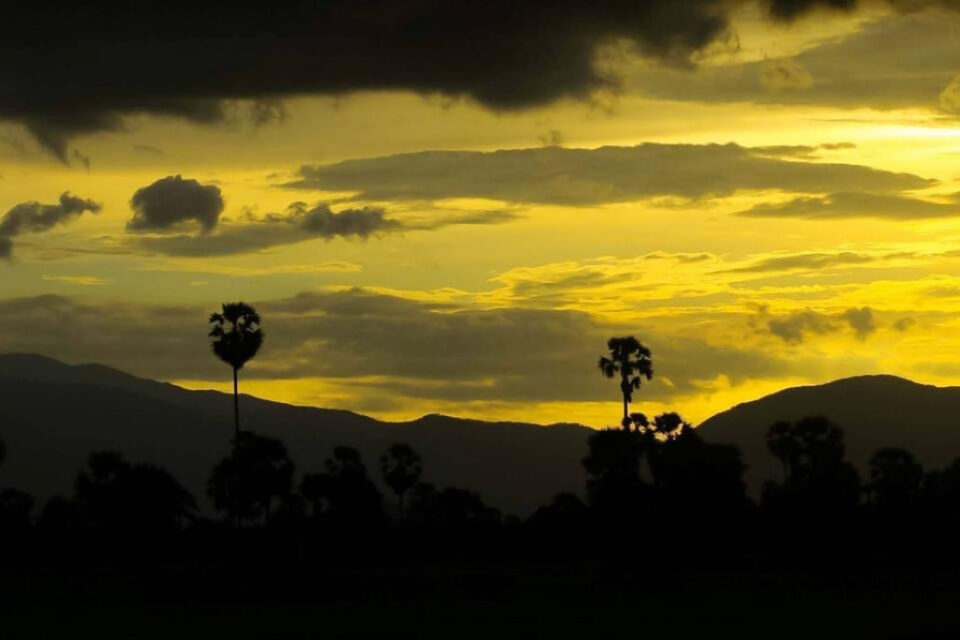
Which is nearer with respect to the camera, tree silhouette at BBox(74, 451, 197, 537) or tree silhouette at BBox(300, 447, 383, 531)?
tree silhouette at BBox(74, 451, 197, 537)

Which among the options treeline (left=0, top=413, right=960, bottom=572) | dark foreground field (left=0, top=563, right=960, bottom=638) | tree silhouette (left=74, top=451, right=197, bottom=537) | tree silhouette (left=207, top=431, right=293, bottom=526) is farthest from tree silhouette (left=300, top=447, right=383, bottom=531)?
dark foreground field (left=0, top=563, right=960, bottom=638)

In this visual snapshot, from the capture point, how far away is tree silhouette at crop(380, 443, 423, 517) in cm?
14150

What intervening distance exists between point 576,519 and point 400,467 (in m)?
29.5

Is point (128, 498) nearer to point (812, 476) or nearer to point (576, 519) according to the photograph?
point (576, 519)

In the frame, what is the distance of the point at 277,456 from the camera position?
4407 inches

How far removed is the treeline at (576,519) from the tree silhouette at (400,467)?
12636mm

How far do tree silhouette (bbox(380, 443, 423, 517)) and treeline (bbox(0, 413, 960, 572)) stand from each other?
12.6m

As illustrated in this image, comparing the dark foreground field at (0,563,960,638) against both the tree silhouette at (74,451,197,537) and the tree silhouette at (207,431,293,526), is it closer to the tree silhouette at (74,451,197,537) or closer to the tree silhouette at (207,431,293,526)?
the tree silhouette at (74,451,197,537)

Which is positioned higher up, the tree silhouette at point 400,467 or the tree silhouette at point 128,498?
the tree silhouette at point 400,467

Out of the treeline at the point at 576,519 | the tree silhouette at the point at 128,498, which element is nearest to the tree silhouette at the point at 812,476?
the treeline at the point at 576,519

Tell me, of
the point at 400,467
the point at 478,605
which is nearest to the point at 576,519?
the point at 400,467

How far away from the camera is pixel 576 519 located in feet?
378

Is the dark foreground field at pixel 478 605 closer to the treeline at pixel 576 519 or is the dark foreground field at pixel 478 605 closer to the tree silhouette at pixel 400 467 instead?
the treeline at pixel 576 519

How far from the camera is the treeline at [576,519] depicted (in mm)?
89250
